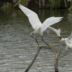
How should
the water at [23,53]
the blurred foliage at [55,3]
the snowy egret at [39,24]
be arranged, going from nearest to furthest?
1. the snowy egret at [39,24]
2. the water at [23,53]
3. the blurred foliage at [55,3]

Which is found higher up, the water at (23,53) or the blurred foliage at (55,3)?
the water at (23,53)

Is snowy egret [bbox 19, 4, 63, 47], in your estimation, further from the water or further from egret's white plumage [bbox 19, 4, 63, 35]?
the water

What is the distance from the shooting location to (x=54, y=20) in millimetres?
8414

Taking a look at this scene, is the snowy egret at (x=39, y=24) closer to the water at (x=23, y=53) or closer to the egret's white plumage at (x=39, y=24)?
the egret's white plumage at (x=39, y=24)

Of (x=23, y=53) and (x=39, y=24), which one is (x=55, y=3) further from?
(x=39, y=24)

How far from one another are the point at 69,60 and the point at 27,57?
6.19ft

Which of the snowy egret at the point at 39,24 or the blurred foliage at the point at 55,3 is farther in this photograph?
the blurred foliage at the point at 55,3

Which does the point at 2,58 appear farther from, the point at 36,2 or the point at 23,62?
the point at 36,2

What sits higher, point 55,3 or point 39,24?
point 39,24

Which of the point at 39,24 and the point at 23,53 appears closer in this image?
the point at 39,24

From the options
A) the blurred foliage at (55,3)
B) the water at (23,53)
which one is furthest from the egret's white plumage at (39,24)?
the blurred foliage at (55,3)

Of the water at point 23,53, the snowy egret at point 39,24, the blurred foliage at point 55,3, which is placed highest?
the snowy egret at point 39,24

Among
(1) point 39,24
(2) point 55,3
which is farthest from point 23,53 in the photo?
(2) point 55,3

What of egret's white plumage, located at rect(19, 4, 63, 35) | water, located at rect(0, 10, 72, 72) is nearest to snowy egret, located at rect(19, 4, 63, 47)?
egret's white plumage, located at rect(19, 4, 63, 35)
